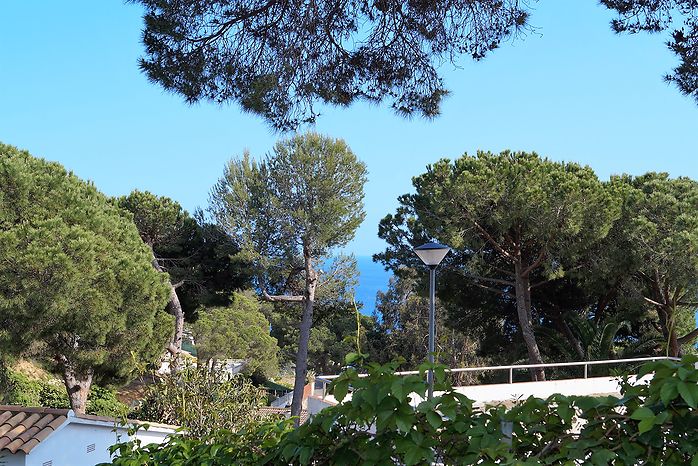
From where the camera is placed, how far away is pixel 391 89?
556 cm

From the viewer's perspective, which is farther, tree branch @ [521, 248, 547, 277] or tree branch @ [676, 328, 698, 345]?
tree branch @ [676, 328, 698, 345]

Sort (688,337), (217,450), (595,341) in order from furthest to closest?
(688,337) < (595,341) < (217,450)

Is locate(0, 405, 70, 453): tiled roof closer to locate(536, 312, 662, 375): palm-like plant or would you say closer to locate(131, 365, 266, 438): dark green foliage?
locate(131, 365, 266, 438): dark green foliage

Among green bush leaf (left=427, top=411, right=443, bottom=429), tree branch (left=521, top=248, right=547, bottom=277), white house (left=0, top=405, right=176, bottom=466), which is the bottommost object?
white house (left=0, top=405, right=176, bottom=466)

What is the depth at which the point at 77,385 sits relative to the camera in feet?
38.9

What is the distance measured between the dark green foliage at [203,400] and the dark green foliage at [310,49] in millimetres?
5097

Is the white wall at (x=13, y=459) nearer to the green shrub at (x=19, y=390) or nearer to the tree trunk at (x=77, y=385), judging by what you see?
the tree trunk at (x=77, y=385)

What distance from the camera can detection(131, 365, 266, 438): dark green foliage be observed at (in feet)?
30.1

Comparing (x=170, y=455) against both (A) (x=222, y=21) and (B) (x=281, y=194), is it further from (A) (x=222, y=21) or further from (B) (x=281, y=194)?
(B) (x=281, y=194)

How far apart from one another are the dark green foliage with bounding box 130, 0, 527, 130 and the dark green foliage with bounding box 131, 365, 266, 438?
16.7 feet

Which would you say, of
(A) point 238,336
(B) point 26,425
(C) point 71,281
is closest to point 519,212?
(C) point 71,281


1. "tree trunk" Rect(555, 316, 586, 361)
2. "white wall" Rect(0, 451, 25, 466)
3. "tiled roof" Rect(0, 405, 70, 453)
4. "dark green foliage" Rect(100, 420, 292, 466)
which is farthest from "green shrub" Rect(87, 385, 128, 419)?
"dark green foliage" Rect(100, 420, 292, 466)

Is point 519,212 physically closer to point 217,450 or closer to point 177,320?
point 177,320

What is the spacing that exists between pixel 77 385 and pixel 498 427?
11.7 metres
